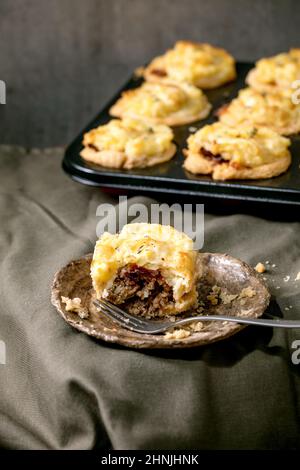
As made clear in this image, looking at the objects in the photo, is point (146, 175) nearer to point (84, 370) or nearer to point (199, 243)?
point (199, 243)

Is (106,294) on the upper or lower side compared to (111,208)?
upper

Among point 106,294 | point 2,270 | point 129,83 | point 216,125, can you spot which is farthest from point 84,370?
point 129,83

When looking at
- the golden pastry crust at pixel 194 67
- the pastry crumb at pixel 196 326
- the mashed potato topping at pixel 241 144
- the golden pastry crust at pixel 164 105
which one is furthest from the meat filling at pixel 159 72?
the pastry crumb at pixel 196 326

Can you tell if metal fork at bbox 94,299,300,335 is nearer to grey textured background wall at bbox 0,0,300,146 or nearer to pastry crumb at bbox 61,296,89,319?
pastry crumb at bbox 61,296,89,319

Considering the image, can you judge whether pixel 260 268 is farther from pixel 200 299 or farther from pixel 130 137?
pixel 130 137

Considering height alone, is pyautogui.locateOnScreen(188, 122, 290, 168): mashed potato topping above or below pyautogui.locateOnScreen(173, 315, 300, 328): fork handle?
below

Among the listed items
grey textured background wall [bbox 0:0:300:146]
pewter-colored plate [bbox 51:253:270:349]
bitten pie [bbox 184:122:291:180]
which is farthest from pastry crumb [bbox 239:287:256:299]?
grey textured background wall [bbox 0:0:300:146]
